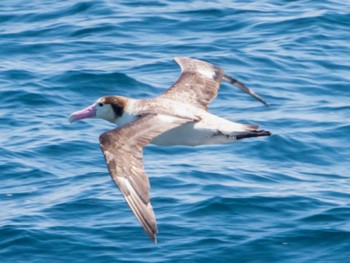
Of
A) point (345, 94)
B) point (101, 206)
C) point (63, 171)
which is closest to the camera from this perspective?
point (101, 206)

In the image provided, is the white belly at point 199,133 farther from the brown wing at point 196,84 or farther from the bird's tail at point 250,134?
the brown wing at point 196,84

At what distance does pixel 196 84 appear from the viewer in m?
14.2

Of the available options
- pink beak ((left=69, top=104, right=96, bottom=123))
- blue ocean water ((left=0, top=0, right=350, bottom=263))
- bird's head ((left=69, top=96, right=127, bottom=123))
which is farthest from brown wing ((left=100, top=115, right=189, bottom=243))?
blue ocean water ((left=0, top=0, right=350, bottom=263))

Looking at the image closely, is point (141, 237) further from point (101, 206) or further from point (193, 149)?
point (193, 149)

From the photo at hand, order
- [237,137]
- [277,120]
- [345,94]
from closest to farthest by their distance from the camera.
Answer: [237,137], [277,120], [345,94]

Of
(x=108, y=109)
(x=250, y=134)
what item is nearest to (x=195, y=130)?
(x=250, y=134)

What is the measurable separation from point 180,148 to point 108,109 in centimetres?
267

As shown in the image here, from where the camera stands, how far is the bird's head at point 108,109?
13055mm

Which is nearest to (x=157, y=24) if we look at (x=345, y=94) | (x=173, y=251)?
(x=345, y=94)

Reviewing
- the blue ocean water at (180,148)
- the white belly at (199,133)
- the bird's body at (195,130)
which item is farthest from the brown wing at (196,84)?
the blue ocean water at (180,148)

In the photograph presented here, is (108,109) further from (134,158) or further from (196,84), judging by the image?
(134,158)

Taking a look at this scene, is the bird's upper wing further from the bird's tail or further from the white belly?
the bird's tail

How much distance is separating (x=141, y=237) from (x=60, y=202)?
1450mm

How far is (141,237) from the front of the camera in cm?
1307
